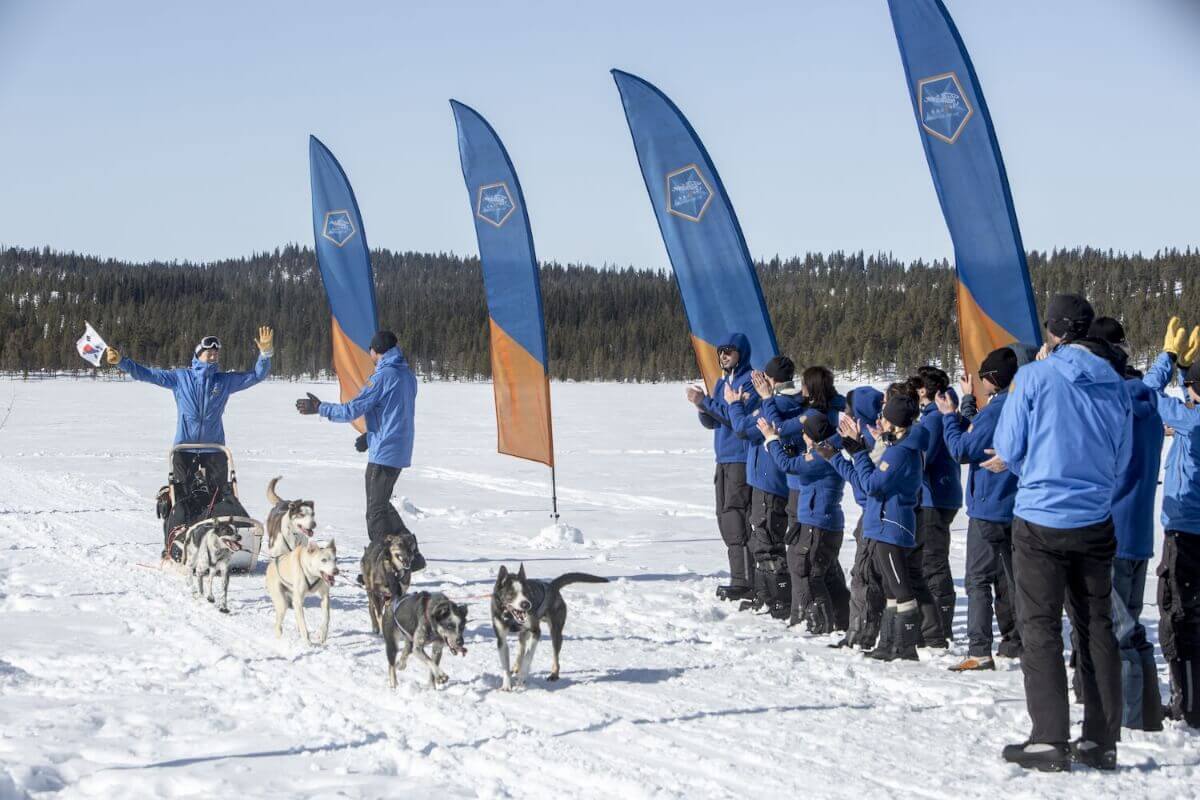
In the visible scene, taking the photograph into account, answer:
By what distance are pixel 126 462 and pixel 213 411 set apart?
39.8 ft

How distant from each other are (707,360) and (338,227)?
20.4 feet

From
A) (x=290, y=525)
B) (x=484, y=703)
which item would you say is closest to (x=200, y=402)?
(x=290, y=525)

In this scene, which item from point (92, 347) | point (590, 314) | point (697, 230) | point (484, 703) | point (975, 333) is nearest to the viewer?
point (484, 703)

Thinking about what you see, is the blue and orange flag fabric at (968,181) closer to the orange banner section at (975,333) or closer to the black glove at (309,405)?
the orange banner section at (975,333)

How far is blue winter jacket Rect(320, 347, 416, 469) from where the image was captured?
27.8 ft

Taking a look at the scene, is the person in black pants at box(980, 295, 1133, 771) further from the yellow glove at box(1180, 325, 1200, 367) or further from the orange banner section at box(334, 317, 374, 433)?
the orange banner section at box(334, 317, 374, 433)

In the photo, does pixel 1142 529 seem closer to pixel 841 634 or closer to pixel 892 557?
pixel 892 557

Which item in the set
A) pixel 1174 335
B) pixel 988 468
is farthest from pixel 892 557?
pixel 1174 335

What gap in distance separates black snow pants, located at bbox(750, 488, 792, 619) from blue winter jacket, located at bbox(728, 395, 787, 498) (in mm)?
60

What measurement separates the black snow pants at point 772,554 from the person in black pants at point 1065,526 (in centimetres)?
325

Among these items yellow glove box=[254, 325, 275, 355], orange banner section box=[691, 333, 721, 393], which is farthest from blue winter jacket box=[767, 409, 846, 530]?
yellow glove box=[254, 325, 275, 355]

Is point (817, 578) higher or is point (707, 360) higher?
point (707, 360)

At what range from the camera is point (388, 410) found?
8523mm

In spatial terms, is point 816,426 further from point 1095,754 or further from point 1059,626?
point 1095,754
